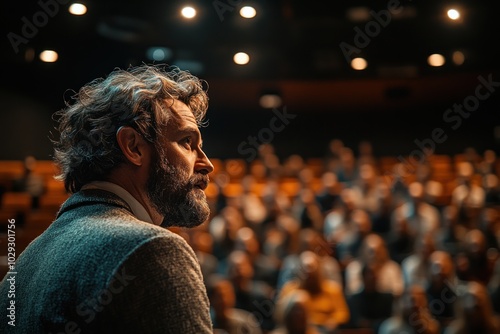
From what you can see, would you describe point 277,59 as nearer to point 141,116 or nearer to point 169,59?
point 169,59

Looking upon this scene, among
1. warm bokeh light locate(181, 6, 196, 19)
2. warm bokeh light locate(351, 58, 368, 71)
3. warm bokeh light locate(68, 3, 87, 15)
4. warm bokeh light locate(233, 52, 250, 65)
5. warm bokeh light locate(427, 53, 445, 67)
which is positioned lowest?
warm bokeh light locate(68, 3, 87, 15)

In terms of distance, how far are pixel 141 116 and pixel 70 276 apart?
0.81 feet

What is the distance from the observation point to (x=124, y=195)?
2.42 feet

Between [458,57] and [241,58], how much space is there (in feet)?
7.85

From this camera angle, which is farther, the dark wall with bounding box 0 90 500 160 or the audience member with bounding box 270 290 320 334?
the dark wall with bounding box 0 90 500 160

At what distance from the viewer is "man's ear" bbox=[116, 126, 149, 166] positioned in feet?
2.52

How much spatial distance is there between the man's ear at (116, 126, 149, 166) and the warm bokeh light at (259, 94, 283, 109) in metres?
6.66

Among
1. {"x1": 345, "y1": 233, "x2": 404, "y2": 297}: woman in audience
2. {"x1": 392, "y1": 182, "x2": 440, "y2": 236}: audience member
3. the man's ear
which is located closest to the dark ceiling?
{"x1": 392, "y1": 182, "x2": 440, "y2": 236}: audience member

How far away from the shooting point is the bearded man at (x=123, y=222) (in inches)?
23.0

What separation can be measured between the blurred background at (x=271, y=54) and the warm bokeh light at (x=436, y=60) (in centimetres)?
1
